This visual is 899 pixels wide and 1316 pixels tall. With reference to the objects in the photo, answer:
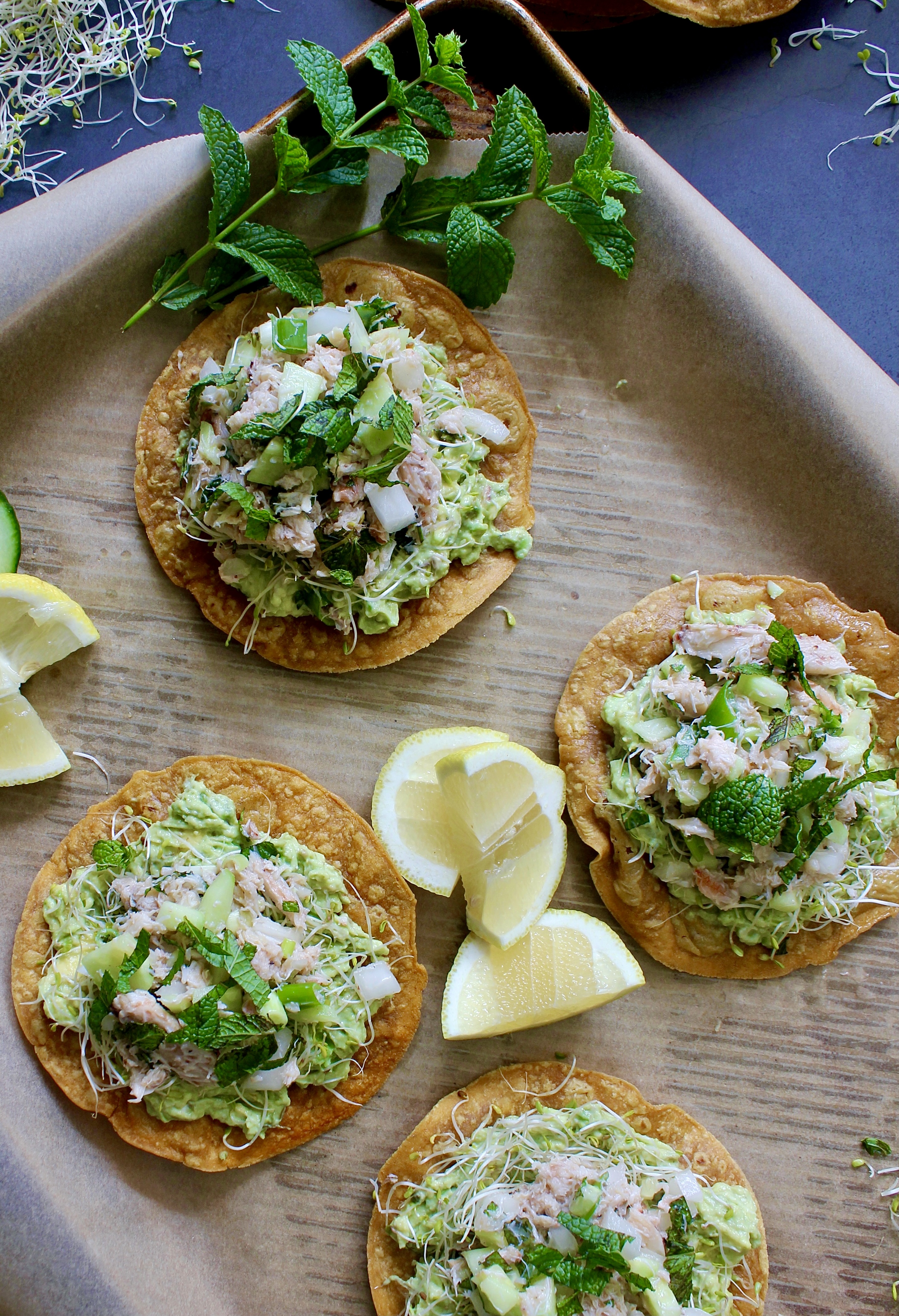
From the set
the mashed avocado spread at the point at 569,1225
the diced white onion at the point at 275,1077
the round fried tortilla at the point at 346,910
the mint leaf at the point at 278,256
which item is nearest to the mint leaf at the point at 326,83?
the mint leaf at the point at 278,256

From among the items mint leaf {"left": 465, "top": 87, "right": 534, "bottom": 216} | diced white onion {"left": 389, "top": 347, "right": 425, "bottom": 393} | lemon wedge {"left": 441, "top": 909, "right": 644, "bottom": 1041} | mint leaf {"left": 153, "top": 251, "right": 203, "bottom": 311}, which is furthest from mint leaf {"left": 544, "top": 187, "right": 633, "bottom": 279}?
lemon wedge {"left": 441, "top": 909, "right": 644, "bottom": 1041}

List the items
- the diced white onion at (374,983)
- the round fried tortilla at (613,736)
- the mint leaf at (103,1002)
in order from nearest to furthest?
the mint leaf at (103,1002), the diced white onion at (374,983), the round fried tortilla at (613,736)

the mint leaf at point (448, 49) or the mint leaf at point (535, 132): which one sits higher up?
the mint leaf at point (448, 49)

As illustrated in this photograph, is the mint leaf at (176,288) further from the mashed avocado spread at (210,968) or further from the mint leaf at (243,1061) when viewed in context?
the mint leaf at (243,1061)

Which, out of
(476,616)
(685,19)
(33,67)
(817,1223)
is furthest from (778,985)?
(33,67)

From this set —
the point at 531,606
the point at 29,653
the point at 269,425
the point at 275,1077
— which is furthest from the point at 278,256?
the point at 275,1077

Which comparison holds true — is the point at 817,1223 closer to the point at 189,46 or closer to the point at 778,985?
the point at 778,985
